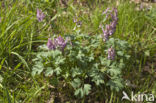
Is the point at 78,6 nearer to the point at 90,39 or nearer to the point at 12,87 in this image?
the point at 90,39

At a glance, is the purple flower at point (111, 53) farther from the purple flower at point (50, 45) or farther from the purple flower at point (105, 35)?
the purple flower at point (50, 45)

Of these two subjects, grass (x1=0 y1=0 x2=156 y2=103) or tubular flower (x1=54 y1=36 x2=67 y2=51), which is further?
grass (x1=0 y1=0 x2=156 y2=103)

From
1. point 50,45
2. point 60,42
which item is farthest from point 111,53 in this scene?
point 50,45

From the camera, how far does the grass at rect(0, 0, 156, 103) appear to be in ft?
7.54

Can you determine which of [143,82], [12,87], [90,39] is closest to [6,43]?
[12,87]

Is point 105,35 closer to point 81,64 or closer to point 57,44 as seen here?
point 81,64

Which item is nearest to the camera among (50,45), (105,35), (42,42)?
(50,45)

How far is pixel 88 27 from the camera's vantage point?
10.3 ft

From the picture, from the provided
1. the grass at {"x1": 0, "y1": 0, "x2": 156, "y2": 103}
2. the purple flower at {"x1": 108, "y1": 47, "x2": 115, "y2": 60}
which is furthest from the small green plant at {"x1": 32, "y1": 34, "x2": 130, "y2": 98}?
the grass at {"x1": 0, "y1": 0, "x2": 156, "y2": 103}

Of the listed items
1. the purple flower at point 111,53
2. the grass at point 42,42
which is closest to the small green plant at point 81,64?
the purple flower at point 111,53

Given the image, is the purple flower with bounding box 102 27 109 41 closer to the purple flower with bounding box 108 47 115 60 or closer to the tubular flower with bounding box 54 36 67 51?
the purple flower with bounding box 108 47 115 60

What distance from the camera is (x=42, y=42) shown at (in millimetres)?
2939

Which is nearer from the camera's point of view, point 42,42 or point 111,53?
point 111,53

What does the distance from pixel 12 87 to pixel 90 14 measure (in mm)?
1975
